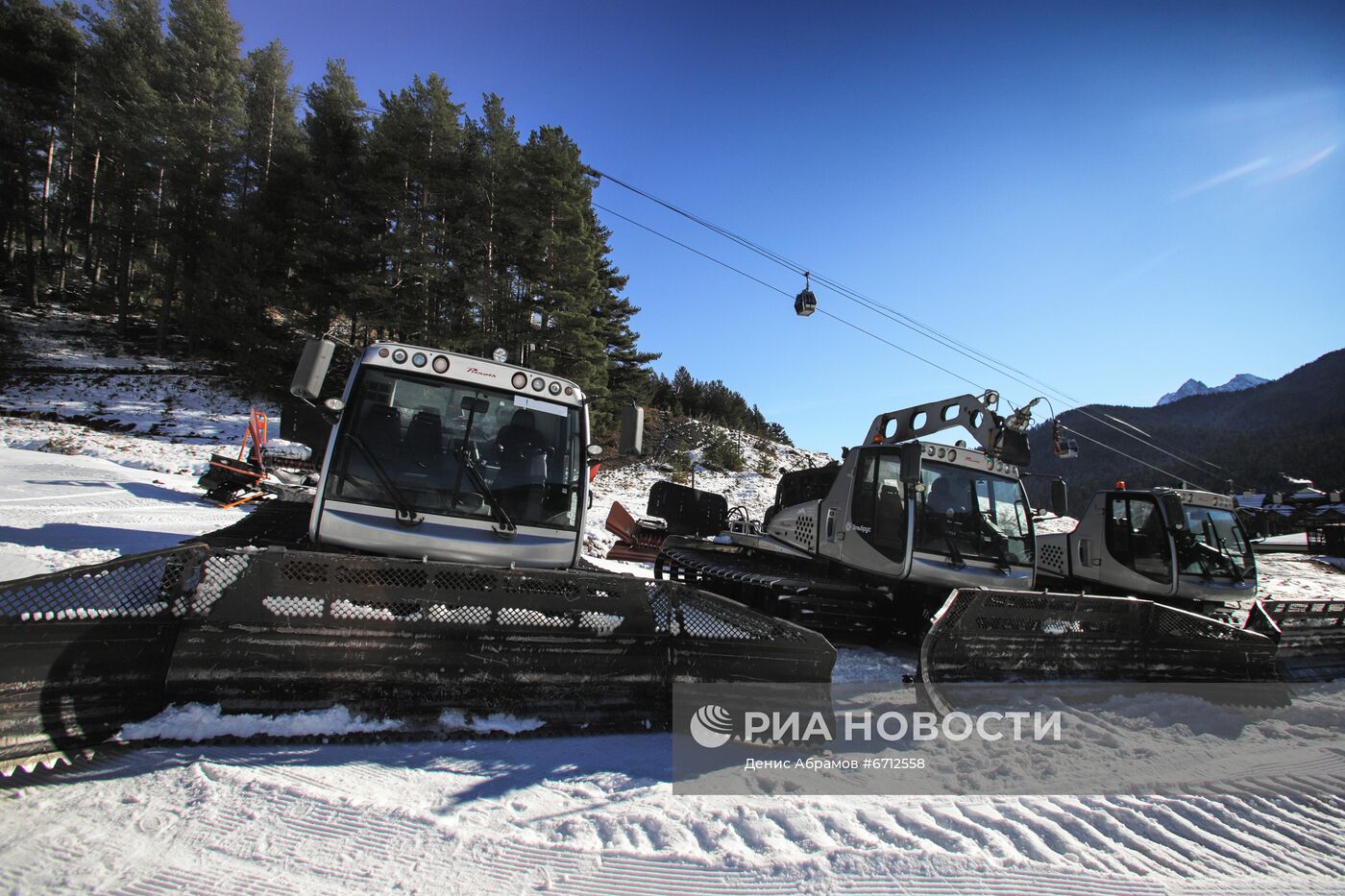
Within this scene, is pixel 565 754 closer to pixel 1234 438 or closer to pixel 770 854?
pixel 770 854

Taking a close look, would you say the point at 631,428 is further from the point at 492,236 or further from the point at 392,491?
the point at 492,236

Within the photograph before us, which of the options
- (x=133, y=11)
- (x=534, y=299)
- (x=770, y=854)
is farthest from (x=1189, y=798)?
(x=133, y=11)

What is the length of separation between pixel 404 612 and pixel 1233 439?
8463 cm

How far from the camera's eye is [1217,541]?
911 centimetres

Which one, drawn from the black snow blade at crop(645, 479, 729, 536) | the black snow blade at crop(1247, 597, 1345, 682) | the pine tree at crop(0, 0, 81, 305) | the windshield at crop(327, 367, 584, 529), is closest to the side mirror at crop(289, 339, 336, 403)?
the windshield at crop(327, 367, 584, 529)

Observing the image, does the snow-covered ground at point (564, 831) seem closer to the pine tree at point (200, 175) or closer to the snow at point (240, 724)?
the snow at point (240, 724)

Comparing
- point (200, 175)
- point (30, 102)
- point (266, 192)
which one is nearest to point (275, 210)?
point (266, 192)

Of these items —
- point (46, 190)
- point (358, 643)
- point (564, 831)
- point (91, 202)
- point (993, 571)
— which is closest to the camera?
point (564, 831)

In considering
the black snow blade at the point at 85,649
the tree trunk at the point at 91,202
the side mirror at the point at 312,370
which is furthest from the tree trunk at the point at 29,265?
the black snow blade at the point at 85,649

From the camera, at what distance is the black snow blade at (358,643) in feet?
8.44

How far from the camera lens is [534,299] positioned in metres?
21.8

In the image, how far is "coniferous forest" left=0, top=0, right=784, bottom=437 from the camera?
21422 millimetres

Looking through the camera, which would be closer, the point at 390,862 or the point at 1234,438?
the point at 390,862

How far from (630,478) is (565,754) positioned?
19.6 meters
